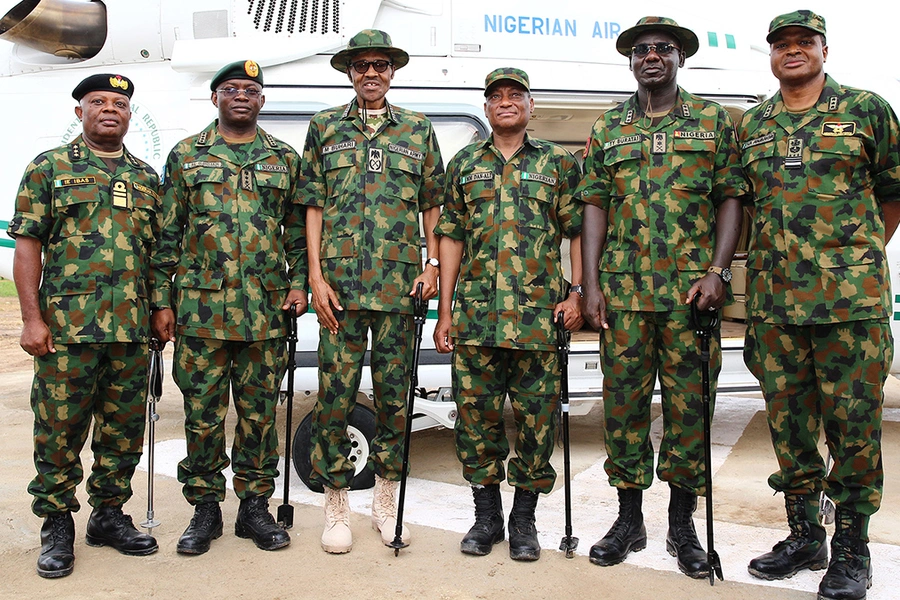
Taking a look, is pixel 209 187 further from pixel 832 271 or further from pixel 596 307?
pixel 832 271

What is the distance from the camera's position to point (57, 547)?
10.6 feet

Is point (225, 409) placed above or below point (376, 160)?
below

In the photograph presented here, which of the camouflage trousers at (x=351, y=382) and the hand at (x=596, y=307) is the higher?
the hand at (x=596, y=307)

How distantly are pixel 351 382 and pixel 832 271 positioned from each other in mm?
1918

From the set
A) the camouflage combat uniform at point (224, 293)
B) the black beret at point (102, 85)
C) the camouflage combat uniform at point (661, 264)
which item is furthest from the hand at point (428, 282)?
the black beret at point (102, 85)

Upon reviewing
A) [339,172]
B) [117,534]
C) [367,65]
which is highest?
[367,65]

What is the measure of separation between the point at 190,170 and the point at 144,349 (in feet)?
2.53

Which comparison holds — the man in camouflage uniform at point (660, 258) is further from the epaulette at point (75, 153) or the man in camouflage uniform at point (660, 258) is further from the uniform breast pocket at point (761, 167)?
the epaulette at point (75, 153)

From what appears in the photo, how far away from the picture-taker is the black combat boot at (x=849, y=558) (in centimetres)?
291

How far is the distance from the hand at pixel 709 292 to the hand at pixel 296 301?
159 centimetres

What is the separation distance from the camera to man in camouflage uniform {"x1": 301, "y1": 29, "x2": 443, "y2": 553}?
135 inches

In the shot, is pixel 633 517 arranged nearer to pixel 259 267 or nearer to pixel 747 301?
pixel 747 301

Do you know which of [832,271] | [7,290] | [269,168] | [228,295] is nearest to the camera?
[832,271]

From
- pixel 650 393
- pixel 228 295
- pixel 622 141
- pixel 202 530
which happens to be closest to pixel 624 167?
pixel 622 141
